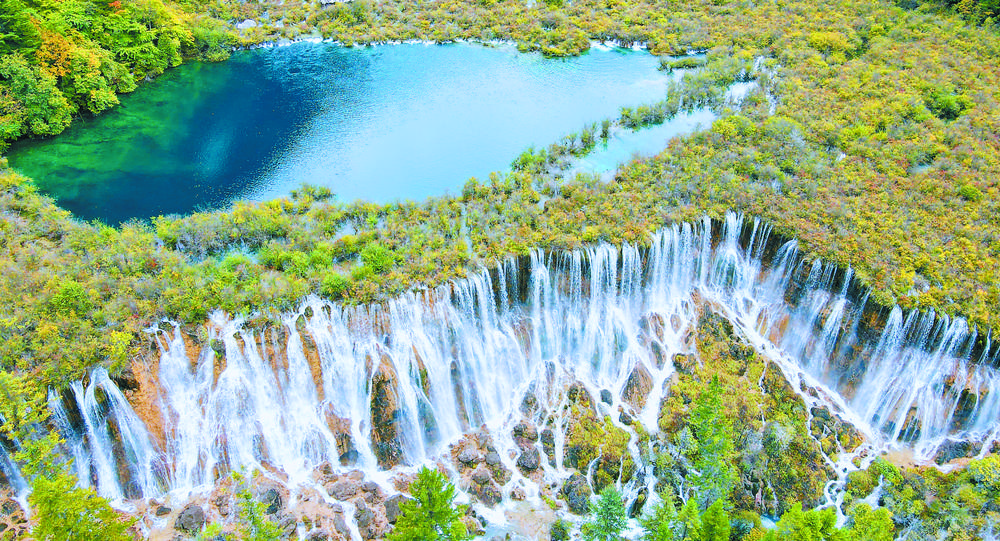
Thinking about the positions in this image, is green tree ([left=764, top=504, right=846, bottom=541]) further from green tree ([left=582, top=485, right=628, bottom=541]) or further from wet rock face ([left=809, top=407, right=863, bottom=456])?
wet rock face ([left=809, top=407, right=863, bottom=456])

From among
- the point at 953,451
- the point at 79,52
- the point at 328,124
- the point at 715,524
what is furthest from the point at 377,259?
the point at 79,52

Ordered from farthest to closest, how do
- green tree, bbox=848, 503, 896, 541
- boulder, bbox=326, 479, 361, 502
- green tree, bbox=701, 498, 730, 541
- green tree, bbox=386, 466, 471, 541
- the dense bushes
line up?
the dense bushes < boulder, bbox=326, 479, 361, 502 < green tree, bbox=848, 503, 896, 541 < green tree, bbox=701, 498, 730, 541 < green tree, bbox=386, 466, 471, 541

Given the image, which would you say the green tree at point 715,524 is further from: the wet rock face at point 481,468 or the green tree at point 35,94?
the green tree at point 35,94

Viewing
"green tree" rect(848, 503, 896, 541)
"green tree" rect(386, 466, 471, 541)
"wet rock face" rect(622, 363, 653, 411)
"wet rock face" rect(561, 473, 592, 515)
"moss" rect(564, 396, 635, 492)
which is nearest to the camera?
"green tree" rect(386, 466, 471, 541)

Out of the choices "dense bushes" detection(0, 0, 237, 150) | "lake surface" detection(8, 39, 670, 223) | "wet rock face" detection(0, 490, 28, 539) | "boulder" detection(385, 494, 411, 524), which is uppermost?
"dense bushes" detection(0, 0, 237, 150)

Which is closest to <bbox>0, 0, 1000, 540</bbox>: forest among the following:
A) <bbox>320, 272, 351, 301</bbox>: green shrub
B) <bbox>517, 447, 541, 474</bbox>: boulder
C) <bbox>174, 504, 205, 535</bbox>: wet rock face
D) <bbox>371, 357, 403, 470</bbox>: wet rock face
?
<bbox>320, 272, 351, 301</bbox>: green shrub

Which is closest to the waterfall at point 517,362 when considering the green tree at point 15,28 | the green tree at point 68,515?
the green tree at point 68,515

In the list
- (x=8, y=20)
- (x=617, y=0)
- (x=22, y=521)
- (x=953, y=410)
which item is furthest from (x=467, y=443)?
(x=617, y=0)

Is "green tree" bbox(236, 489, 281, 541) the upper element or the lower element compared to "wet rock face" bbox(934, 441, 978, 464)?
upper
